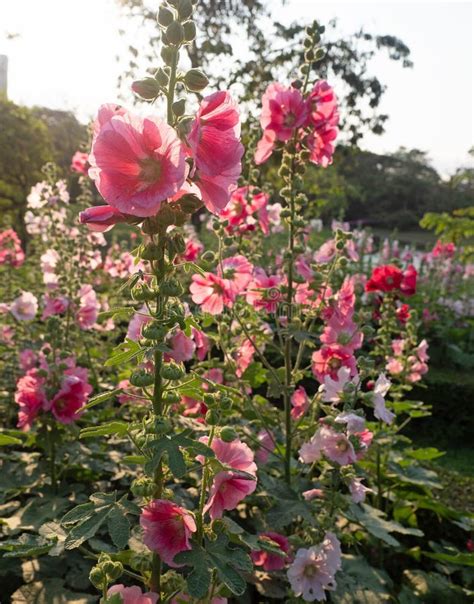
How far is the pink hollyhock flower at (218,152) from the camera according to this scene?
48.1 inches

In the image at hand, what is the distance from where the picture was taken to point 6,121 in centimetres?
1000

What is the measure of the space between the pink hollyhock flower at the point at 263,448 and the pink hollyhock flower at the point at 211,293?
20.0 inches

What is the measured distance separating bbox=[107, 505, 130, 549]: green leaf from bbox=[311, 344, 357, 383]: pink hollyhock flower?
1.25 m

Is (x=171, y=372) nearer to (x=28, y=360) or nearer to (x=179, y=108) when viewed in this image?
(x=179, y=108)

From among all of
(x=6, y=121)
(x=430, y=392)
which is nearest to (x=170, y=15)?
(x=430, y=392)

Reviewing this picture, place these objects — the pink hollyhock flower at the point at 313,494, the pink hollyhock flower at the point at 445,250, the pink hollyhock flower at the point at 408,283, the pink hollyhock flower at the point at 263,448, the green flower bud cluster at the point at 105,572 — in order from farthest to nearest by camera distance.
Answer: the pink hollyhock flower at the point at 445,250 < the pink hollyhock flower at the point at 408,283 < the pink hollyhock flower at the point at 263,448 < the pink hollyhock flower at the point at 313,494 < the green flower bud cluster at the point at 105,572

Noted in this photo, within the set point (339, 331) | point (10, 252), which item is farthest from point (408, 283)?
point (10, 252)

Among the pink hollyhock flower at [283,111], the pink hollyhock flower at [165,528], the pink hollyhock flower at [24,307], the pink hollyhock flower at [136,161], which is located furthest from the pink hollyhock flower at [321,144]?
the pink hollyhock flower at [24,307]

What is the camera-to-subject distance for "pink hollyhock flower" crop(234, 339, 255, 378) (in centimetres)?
268

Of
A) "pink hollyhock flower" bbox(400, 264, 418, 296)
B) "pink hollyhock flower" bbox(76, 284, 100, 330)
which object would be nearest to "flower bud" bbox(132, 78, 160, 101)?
"pink hollyhock flower" bbox(400, 264, 418, 296)

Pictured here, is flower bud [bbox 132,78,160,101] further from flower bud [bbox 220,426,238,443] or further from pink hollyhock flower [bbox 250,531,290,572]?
pink hollyhock flower [bbox 250,531,290,572]

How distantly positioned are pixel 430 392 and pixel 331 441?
4.41 metres

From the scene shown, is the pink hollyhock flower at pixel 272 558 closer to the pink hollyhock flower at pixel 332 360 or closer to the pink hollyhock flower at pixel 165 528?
the pink hollyhock flower at pixel 332 360

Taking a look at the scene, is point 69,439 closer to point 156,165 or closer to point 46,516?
point 46,516
